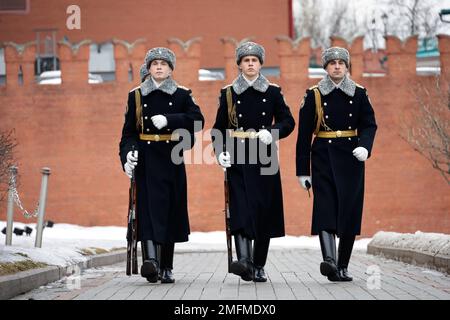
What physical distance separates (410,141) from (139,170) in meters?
17.6

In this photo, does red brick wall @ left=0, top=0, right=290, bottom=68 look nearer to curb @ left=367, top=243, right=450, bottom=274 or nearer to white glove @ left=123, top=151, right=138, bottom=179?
curb @ left=367, top=243, right=450, bottom=274

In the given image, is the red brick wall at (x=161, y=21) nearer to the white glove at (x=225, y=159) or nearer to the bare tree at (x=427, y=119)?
the bare tree at (x=427, y=119)

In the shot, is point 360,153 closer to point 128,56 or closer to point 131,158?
point 131,158

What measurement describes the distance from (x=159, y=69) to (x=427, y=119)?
1727 centimetres

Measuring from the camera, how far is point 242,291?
30.5 feet

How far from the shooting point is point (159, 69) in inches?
410

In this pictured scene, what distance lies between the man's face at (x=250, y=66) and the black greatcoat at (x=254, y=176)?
7cm

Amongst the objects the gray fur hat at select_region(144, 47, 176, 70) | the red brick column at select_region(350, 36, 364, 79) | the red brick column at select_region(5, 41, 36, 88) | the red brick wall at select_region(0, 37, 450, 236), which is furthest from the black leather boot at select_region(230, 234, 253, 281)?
the red brick column at select_region(5, 41, 36, 88)

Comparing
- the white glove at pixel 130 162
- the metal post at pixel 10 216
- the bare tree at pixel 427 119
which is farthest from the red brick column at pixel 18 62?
the white glove at pixel 130 162

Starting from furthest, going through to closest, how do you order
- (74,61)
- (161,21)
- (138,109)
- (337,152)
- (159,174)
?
1. (161,21)
2. (74,61)
3. (138,109)
4. (159,174)
5. (337,152)

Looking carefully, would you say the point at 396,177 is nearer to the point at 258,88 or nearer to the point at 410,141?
the point at 410,141

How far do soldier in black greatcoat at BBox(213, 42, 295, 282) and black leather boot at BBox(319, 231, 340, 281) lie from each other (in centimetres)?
46

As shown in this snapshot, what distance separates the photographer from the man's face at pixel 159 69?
10422 millimetres

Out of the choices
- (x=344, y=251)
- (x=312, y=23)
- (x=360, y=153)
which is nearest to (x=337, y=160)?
(x=360, y=153)
